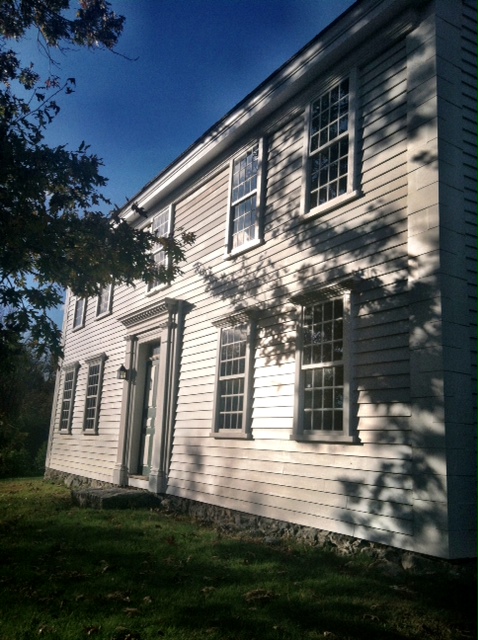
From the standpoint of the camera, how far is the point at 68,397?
62.0ft

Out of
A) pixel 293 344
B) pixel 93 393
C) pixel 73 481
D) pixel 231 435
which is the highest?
pixel 293 344

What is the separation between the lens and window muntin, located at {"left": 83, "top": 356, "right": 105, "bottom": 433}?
53.0 feet

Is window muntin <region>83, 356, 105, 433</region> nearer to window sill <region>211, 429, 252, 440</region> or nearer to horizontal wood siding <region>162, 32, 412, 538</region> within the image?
horizontal wood siding <region>162, 32, 412, 538</region>

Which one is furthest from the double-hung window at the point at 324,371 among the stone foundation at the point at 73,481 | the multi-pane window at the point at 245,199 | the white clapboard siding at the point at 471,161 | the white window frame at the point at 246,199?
the stone foundation at the point at 73,481

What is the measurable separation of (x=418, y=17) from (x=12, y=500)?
12.1 meters

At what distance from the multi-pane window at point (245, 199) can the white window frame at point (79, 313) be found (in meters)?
9.41

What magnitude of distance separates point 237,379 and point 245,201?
11.2ft

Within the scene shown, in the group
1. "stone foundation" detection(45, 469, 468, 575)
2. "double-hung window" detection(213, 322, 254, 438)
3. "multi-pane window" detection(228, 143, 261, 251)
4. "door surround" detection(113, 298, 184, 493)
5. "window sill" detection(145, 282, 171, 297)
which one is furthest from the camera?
"window sill" detection(145, 282, 171, 297)

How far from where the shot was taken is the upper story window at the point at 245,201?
10414mm

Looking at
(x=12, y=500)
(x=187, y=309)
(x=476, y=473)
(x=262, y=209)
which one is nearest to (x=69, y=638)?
(x=476, y=473)

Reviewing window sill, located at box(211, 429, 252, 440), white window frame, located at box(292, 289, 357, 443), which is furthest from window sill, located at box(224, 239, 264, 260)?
window sill, located at box(211, 429, 252, 440)

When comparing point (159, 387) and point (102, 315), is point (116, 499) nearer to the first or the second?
point (159, 387)

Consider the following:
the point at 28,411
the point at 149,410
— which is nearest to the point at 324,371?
the point at 149,410

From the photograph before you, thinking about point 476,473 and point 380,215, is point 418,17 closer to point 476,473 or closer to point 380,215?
point 380,215
